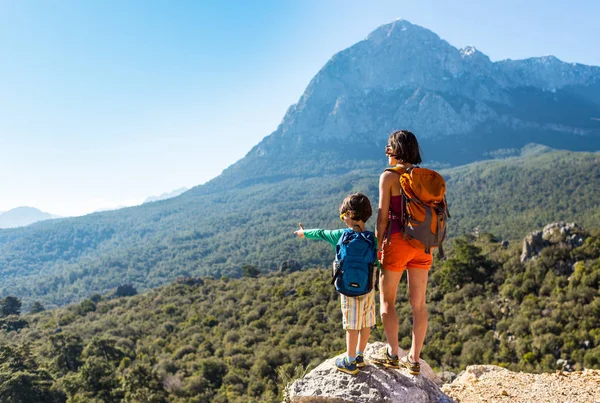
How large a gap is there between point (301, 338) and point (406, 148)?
19582 mm

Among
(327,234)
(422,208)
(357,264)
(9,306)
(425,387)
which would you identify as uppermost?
(422,208)

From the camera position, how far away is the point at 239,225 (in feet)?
445

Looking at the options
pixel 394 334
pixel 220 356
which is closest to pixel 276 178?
pixel 220 356

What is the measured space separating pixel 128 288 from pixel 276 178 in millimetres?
125168

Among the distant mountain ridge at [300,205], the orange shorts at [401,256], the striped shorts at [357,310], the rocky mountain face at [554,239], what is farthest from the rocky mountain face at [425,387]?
the distant mountain ridge at [300,205]

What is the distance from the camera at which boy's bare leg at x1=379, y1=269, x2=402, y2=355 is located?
3383mm

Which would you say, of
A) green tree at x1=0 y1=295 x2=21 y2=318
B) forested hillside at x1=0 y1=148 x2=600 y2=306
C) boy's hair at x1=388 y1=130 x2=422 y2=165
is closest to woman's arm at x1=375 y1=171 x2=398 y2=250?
boy's hair at x1=388 y1=130 x2=422 y2=165

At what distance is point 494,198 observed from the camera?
4055 inches

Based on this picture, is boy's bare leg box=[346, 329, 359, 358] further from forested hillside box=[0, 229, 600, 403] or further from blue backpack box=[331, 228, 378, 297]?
forested hillside box=[0, 229, 600, 403]

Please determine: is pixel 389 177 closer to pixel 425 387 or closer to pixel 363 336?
pixel 363 336

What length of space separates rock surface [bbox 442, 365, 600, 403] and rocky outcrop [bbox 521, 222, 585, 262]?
58.3 feet

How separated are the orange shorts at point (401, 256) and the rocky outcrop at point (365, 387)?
116cm

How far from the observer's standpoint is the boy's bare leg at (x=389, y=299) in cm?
338

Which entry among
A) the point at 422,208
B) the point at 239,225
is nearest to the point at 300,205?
the point at 239,225
